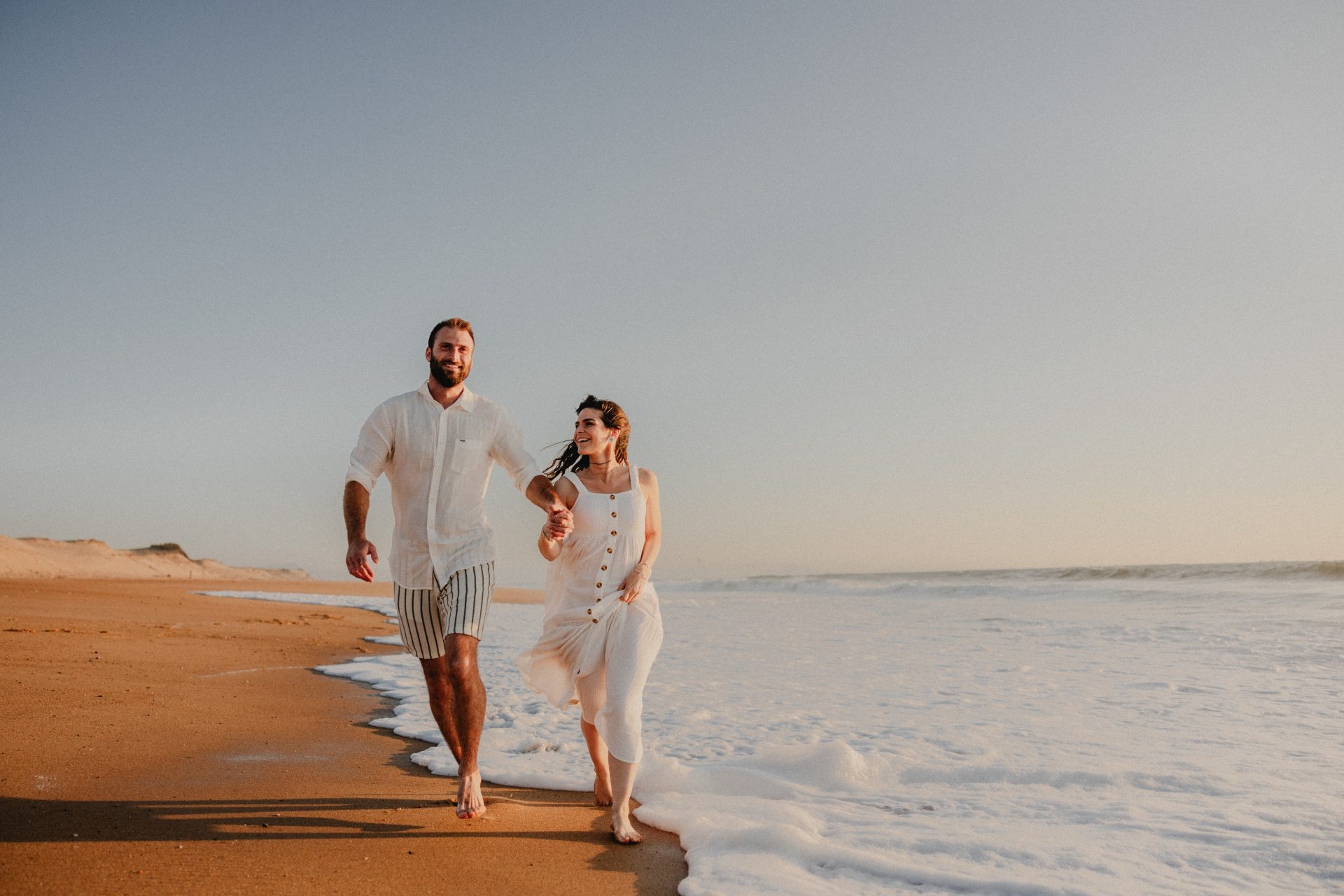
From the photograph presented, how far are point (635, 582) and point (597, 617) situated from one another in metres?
0.24

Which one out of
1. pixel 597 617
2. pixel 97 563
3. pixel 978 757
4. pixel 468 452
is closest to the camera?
pixel 468 452

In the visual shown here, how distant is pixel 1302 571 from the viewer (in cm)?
2639

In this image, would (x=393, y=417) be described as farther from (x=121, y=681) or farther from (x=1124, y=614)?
(x=1124, y=614)

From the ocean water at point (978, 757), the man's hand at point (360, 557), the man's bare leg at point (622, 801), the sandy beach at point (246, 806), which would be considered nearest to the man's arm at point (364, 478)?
the man's hand at point (360, 557)

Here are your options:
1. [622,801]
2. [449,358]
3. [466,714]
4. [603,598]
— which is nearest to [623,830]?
[622,801]

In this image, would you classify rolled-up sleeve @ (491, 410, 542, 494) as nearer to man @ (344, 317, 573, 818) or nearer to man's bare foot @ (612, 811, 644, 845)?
man @ (344, 317, 573, 818)

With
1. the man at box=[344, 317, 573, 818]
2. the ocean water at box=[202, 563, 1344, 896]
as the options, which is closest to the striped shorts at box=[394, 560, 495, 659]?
the man at box=[344, 317, 573, 818]

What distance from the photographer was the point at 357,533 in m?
3.82

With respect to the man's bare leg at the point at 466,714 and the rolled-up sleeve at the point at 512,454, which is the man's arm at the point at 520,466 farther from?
the man's bare leg at the point at 466,714

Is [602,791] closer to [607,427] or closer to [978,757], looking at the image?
[607,427]

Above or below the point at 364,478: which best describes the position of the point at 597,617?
below

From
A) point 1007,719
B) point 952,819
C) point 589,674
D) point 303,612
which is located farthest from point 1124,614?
point 303,612

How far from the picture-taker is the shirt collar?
4016 millimetres

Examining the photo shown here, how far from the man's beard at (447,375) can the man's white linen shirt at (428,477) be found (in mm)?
74
